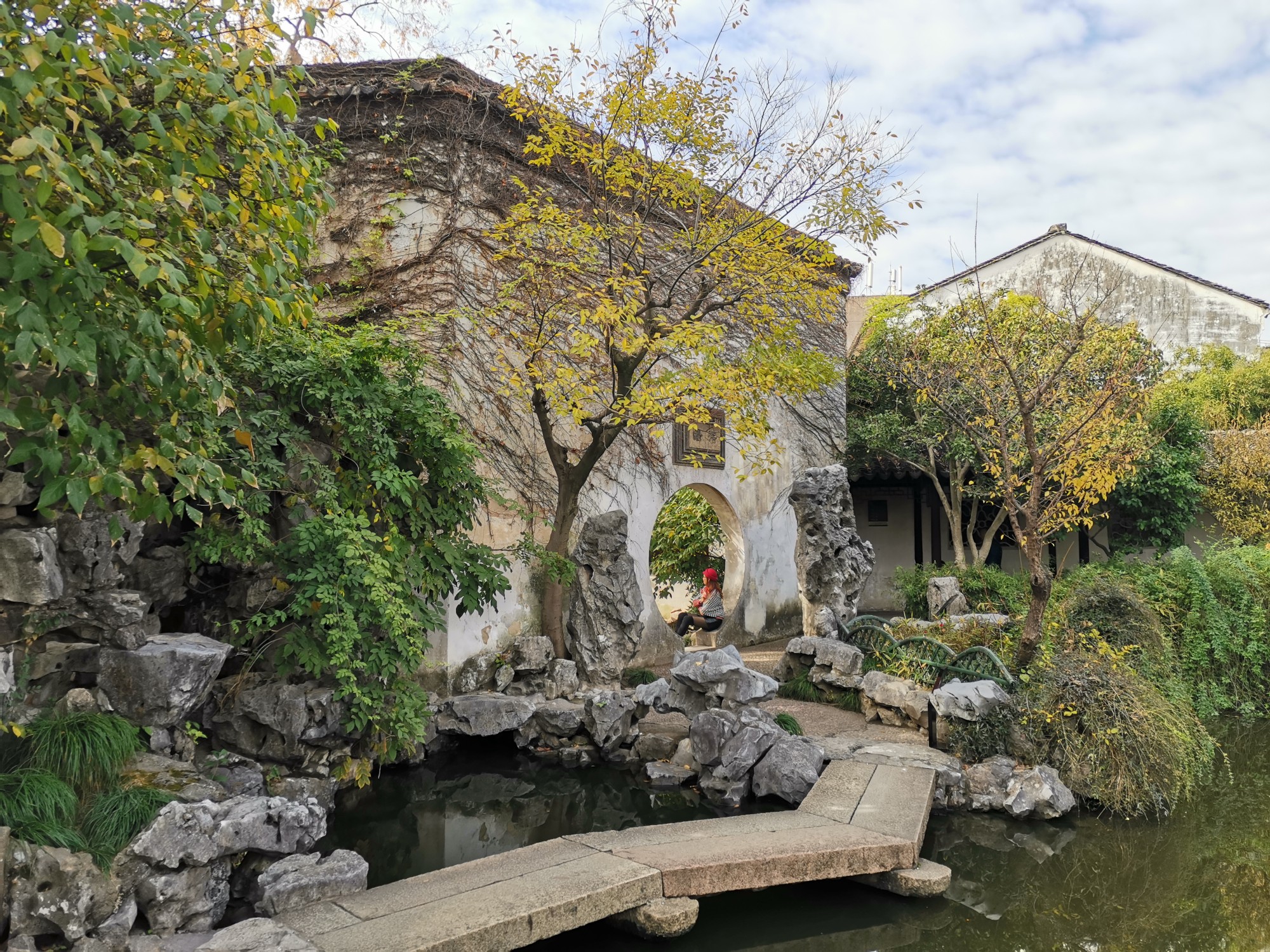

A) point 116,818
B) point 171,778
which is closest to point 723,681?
point 171,778

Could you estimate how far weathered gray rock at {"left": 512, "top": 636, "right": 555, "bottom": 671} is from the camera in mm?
8445

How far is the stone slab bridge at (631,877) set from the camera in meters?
3.90

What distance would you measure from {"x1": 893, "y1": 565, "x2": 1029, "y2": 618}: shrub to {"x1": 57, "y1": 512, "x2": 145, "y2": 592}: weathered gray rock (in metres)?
10.3

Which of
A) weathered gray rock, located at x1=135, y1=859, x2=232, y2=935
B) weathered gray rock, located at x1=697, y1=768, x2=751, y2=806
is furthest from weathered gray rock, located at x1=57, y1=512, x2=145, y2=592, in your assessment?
weathered gray rock, located at x1=697, y1=768, x2=751, y2=806

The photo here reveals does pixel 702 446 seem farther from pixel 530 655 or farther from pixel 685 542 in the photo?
pixel 530 655

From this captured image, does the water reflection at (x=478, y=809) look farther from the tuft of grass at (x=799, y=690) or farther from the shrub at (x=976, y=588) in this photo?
the shrub at (x=976, y=588)

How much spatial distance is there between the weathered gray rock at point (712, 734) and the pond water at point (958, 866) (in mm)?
344

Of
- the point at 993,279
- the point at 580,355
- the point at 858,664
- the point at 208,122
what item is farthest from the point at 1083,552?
the point at 208,122

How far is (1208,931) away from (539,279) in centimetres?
705

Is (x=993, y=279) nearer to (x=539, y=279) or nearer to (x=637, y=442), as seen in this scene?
(x=637, y=442)

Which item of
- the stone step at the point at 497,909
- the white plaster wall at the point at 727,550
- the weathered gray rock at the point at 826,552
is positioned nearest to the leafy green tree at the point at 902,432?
the white plaster wall at the point at 727,550

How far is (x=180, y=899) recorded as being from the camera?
4129 millimetres

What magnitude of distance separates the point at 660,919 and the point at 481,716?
3369mm

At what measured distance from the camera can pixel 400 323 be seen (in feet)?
24.7
